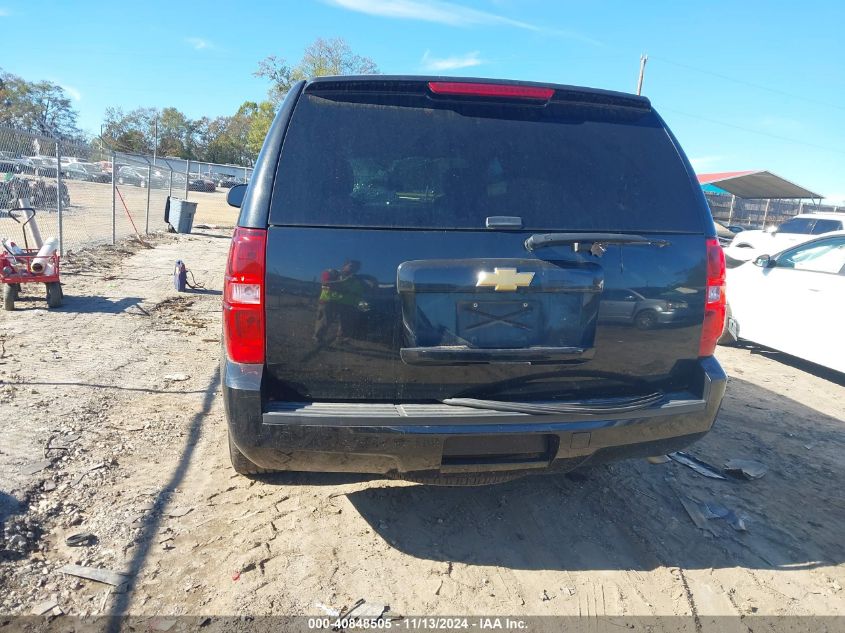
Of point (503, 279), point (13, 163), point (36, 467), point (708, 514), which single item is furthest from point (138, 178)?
point (708, 514)

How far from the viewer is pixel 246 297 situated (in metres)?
2.29

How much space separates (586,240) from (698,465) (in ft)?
7.69

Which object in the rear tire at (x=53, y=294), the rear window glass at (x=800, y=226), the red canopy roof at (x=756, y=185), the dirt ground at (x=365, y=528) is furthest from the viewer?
the red canopy roof at (x=756, y=185)

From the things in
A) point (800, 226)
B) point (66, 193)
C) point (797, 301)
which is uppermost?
point (800, 226)

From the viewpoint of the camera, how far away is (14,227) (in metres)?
12.8

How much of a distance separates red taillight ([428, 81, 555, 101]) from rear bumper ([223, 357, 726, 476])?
1.40m

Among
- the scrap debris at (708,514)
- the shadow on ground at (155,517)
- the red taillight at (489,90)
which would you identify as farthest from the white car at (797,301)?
the shadow on ground at (155,517)

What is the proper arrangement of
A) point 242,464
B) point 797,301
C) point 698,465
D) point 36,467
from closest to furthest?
point 242,464 < point 36,467 < point 698,465 < point 797,301

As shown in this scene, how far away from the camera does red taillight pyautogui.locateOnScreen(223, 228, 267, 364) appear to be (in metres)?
2.28

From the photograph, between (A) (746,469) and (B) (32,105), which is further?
(B) (32,105)

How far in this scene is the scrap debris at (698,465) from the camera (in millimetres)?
3820

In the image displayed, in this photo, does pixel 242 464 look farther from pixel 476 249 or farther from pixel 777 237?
pixel 777 237

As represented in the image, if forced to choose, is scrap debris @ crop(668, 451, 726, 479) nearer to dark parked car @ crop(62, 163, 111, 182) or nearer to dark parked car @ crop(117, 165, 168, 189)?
dark parked car @ crop(62, 163, 111, 182)

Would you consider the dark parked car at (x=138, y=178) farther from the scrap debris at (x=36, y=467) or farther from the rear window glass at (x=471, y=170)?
the rear window glass at (x=471, y=170)
